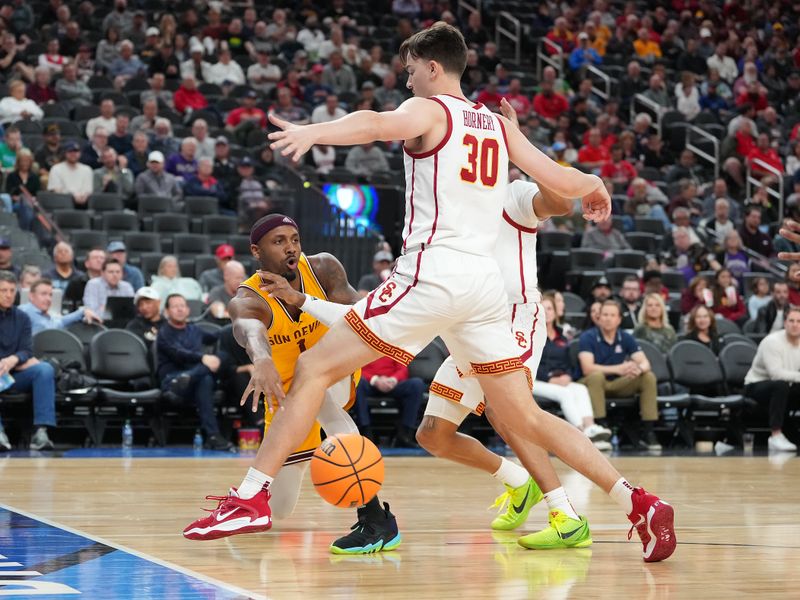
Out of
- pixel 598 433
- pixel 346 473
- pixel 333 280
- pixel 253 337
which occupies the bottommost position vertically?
pixel 598 433

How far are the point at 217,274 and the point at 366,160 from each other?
13.6ft

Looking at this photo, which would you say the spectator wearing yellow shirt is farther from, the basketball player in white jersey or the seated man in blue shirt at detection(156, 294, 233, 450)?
the basketball player in white jersey

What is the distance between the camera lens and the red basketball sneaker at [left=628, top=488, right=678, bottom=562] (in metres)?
4.77

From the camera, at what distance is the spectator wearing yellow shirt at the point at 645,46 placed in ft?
75.4

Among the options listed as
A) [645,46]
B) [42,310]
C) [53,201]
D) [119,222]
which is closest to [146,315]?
[42,310]

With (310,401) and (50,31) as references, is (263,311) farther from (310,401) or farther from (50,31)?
(50,31)

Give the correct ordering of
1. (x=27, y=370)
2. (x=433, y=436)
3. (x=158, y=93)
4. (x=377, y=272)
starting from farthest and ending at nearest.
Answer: (x=158, y=93) < (x=377, y=272) < (x=27, y=370) < (x=433, y=436)

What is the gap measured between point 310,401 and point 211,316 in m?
7.61

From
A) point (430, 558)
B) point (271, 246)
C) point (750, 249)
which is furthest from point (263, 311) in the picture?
point (750, 249)

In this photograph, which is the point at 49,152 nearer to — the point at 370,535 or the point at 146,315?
the point at 146,315

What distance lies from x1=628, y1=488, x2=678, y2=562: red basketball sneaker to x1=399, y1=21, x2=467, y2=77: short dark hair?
1823 millimetres

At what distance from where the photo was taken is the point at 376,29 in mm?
21094

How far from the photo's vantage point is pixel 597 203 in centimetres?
517

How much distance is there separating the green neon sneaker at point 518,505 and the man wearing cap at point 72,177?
377 inches
